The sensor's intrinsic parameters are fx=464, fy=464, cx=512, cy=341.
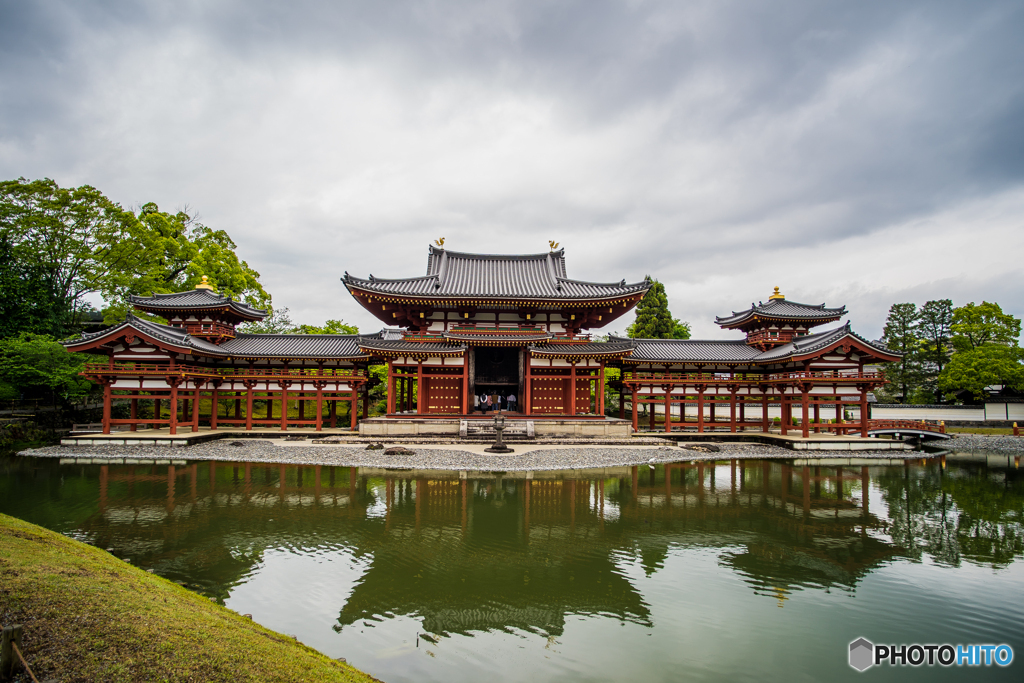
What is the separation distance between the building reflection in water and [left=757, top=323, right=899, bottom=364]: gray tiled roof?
783 centimetres

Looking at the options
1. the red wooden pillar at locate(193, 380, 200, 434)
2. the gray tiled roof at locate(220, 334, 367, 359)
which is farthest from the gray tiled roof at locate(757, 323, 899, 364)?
the red wooden pillar at locate(193, 380, 200, 434)

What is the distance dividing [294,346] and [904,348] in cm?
4706

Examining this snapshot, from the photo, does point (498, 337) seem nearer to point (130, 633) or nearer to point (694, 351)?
point (694, 351)

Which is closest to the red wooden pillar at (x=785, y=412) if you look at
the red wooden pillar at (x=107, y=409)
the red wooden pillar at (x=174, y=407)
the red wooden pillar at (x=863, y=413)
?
the red wooden pillar at (x=863, y=413)

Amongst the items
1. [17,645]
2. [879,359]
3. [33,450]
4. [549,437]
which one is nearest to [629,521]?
[17,645]

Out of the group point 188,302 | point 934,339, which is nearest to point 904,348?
point 934,339

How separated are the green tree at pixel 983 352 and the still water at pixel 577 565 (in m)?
22.8

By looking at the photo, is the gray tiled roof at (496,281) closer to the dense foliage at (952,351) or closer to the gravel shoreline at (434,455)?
the gravel shoreline at (434,455)

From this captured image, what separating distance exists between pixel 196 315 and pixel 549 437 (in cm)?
2007

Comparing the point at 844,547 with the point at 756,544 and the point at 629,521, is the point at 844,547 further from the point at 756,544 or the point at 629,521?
the point at 629,521

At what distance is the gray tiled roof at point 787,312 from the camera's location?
86.4 feet

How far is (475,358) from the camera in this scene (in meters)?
25.2

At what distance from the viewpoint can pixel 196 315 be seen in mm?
25172

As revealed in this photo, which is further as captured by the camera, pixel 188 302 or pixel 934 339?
pixel 934 339
